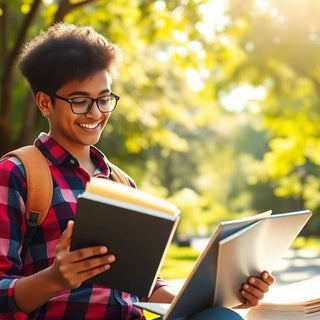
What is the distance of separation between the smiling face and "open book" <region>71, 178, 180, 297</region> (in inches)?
25.1

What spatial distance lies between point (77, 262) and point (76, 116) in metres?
0.72

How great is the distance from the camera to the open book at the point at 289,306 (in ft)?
7.93

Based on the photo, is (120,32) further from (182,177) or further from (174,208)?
(182,177)

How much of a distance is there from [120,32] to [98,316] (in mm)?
10801

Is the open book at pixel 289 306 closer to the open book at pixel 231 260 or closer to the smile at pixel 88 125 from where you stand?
the open book at pixel 231 260

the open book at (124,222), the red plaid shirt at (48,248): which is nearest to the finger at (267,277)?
the red plaid shirt at (48,248)

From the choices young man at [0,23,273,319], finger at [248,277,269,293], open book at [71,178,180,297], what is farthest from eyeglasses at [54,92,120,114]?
finger at [248,277,269,293]

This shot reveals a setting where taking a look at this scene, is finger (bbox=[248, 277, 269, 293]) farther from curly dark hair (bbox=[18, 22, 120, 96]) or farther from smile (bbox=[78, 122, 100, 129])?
curly dark hair (bbox=[18, 22, 120, 96])

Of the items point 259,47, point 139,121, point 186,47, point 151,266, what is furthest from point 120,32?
point 151,266

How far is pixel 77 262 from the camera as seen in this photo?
196cm

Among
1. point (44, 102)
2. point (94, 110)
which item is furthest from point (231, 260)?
Answer: point (44, 102)

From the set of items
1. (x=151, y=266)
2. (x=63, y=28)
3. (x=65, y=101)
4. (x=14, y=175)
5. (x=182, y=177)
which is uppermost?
(x=63, y=28)

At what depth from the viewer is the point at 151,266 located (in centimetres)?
208

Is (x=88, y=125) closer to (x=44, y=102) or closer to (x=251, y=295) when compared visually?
(x=44, y=102)
